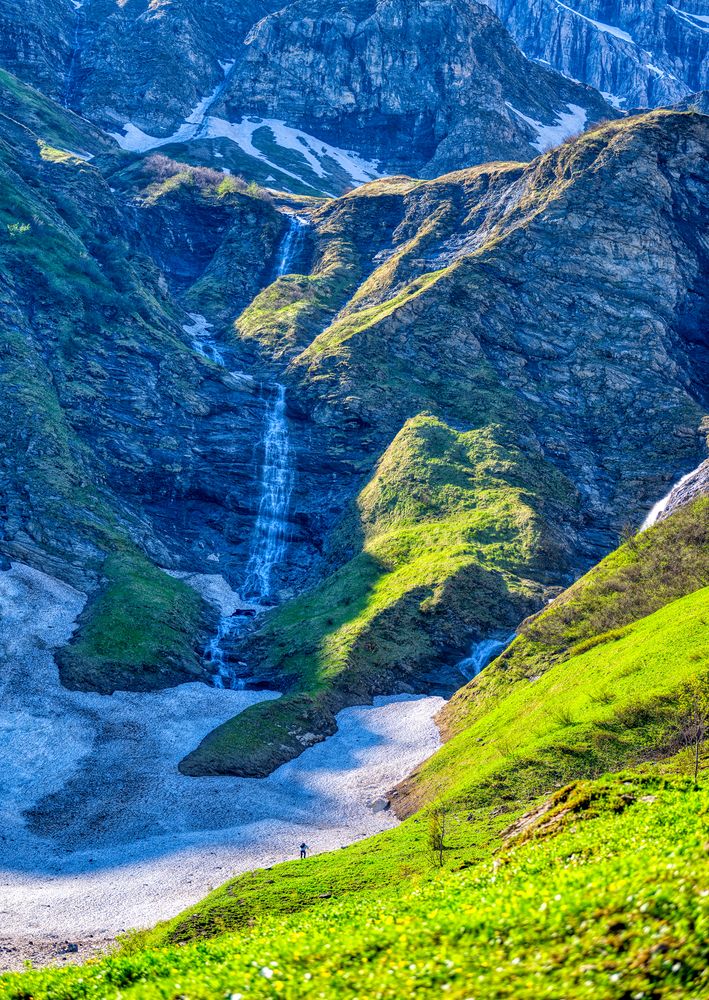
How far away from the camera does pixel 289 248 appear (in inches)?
7721

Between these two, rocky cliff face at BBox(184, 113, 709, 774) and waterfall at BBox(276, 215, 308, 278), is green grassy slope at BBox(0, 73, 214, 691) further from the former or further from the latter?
waterfall at BBox(276, 215, 308, 278)

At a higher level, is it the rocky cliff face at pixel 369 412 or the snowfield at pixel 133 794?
the rocky cliff face at pixel 369 412

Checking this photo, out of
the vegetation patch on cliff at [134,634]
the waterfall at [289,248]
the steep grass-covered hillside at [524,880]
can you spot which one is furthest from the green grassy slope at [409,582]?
the waterfall at [289,248]

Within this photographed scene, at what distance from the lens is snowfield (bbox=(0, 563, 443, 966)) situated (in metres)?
53.0

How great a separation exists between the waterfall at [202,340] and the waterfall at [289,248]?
2392 centimetres

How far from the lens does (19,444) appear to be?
117 metres

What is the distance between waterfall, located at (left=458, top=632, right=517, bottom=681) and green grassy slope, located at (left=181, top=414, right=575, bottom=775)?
1.41 meters

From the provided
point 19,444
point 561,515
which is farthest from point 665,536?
point 19,444

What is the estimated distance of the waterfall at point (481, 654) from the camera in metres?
91.8

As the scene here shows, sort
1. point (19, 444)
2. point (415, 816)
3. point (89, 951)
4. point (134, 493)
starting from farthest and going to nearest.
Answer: point (134, 493) < point (19, 444) < point (415, 816) < point (89, 951)

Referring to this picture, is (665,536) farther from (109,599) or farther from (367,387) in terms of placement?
(367,387)

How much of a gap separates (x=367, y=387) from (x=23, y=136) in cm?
10735

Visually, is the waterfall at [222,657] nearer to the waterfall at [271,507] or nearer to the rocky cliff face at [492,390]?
the rocky cliff face at [492,390]

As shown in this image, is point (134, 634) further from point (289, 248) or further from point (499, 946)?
point (289, 248)
